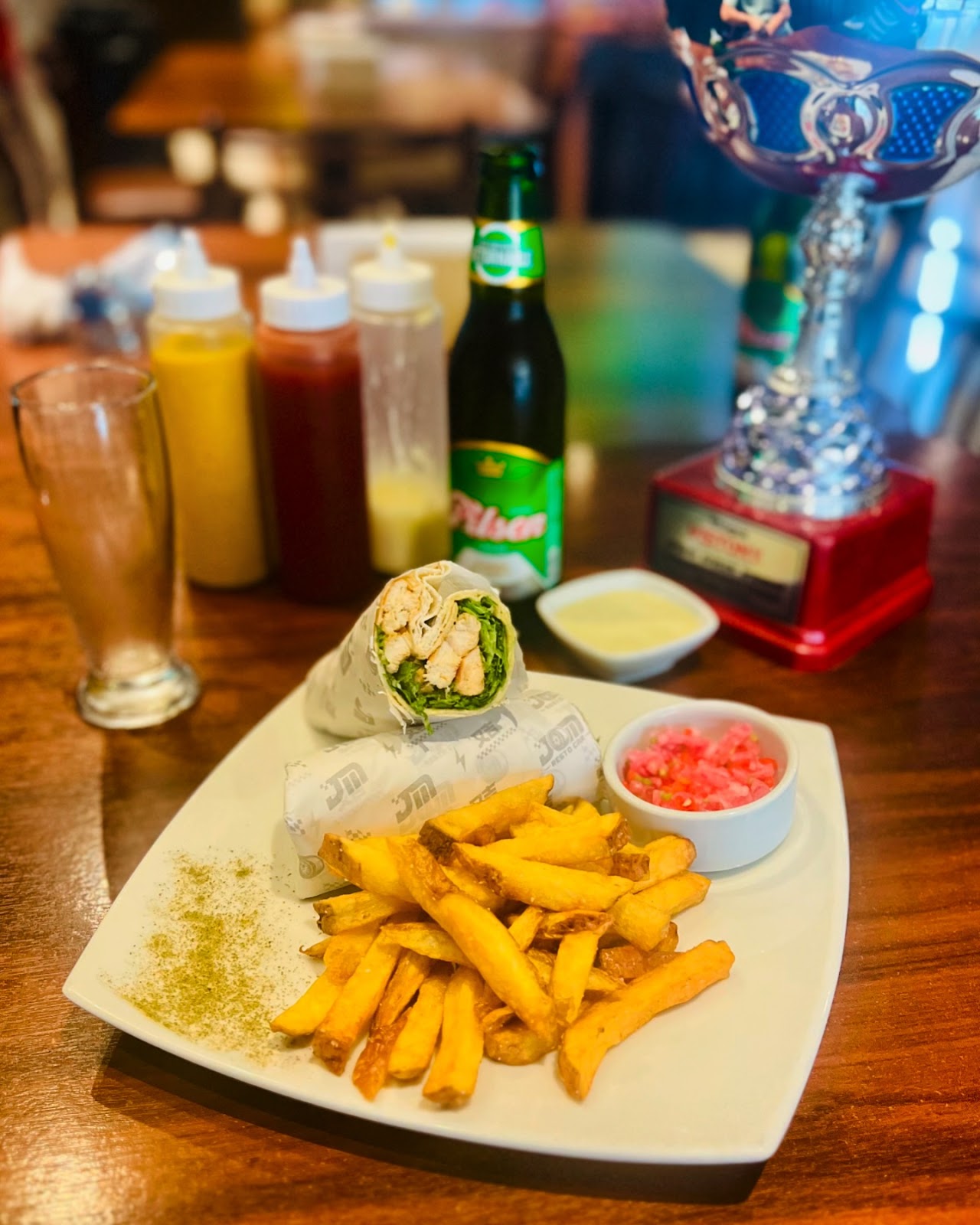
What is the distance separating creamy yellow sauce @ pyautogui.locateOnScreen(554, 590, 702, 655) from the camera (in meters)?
1.33

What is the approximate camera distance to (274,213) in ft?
15.2

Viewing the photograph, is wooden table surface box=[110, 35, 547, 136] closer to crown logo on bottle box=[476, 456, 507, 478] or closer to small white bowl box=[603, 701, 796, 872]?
crown logo on bottle box=[476, 456, 507, 478]

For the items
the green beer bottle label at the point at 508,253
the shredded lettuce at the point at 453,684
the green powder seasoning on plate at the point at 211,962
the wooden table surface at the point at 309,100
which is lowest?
the green powder seasoning on plate at the point at 211,962

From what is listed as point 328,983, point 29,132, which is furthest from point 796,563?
point 29,132

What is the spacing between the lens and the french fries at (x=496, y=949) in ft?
2.62

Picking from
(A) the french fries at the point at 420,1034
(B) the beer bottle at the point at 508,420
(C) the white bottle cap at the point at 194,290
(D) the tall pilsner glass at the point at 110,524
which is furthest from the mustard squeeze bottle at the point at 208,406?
(A) the french fries at the point at 420,1034

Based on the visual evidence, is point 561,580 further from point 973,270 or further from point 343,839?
point 973,270

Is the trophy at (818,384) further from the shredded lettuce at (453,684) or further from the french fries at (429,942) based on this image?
the french fries at (429,942)

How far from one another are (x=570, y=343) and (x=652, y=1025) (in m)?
1.73

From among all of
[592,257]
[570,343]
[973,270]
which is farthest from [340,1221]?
[973,270]

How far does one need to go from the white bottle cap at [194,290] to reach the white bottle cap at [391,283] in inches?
6.3

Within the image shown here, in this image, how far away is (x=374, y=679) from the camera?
1.02m

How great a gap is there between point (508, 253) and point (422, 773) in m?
0.63

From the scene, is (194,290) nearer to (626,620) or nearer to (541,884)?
(626,620)
